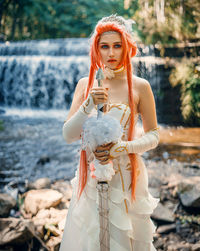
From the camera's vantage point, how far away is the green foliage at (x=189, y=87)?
29.9ft

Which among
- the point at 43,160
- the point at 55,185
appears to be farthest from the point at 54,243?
the point at 43,160

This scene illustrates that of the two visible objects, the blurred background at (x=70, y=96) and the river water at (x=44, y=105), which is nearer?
the blurred background at (x=70, y=96)

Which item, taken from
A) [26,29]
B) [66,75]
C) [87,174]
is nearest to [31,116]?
[66,75]

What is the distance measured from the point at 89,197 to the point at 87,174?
16 cm

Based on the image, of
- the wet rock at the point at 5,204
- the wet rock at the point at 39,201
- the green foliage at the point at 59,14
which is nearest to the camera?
the wet rock at the point at 5,204

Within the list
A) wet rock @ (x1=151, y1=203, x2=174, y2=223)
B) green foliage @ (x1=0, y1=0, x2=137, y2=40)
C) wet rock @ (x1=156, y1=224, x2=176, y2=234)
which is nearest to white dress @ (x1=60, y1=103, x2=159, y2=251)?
wet rock @ (x1=156, y1=224, x2=176, y2=234)

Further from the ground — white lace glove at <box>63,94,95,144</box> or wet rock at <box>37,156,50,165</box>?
white lace glove at <box>63,94,95,144</box>

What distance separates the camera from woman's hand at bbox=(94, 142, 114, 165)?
1.54m

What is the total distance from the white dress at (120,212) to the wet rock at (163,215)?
1.69m

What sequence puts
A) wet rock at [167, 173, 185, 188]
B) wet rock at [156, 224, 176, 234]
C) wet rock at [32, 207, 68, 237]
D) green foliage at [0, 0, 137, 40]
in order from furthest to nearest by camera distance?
1. green foliage at [0, 0, 137, 40]
2. wet rock at [167, 173, 185, 188]
3. wet rock at [156, 224, 176, 234]
4. wet rock at [32, 207, 68, 237]

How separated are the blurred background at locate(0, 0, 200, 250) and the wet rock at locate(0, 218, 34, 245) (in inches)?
36.4

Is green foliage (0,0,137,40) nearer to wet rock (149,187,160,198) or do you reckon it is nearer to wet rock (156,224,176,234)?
wet rock (149,187,160,198)

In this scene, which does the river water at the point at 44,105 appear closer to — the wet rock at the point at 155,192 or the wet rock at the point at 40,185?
the wet rock at the point at 40,185

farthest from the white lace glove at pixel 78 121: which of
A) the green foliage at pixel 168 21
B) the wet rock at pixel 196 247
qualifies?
the green foliage at pixel 168 21
